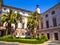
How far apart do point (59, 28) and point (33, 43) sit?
13.7 metres

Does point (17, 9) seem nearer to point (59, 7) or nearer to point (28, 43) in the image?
point (59, 7)

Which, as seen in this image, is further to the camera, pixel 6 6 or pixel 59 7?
pixel 6 6

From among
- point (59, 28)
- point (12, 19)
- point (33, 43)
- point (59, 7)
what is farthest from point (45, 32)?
point (33, 43)

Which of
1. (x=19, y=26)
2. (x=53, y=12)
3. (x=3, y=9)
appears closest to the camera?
(x=53, y=12)

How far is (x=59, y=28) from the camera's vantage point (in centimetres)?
2945

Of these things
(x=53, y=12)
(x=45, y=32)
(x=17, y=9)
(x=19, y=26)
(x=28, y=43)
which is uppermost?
(x=17, y=9)

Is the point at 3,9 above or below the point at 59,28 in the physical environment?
above

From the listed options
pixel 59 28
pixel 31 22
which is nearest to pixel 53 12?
pixel 59 28

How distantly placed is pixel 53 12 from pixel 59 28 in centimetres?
779

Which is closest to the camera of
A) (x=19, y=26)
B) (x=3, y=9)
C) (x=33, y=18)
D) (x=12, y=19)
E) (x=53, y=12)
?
(x=12, y=19)

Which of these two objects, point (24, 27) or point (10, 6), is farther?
point (24, 27)

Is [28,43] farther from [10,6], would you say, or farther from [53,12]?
[10,6]

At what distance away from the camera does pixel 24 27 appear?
4353 centimetres

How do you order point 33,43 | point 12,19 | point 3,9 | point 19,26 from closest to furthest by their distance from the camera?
point 33,43, point 12,19, point 3,9, point 19,26
